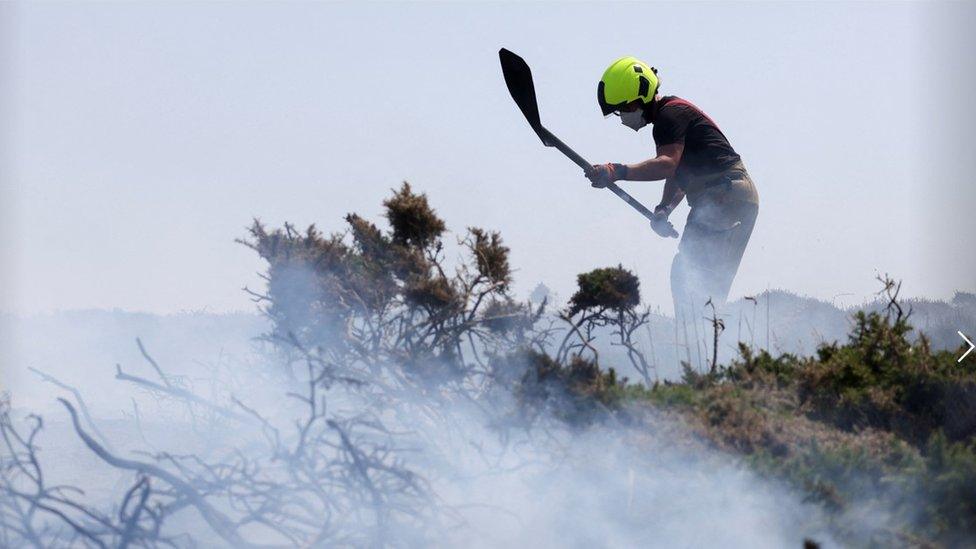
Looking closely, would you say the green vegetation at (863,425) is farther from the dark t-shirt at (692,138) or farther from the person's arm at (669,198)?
the person's arm at (669,198)

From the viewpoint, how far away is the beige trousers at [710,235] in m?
8.91

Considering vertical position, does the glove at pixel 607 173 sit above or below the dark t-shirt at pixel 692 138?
below

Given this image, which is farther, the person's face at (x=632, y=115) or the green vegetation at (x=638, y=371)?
the person's face at (x=632, y=115)

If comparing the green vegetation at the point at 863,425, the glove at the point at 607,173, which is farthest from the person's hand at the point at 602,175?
the green vegetation at the point at 863,425

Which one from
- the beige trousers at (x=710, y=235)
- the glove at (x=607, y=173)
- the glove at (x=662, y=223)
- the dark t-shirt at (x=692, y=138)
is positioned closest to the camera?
the glove at (x=607, y=173)

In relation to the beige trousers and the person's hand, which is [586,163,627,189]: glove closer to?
the person's hand

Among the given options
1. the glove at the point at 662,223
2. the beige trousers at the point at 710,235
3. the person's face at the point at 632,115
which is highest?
the person's face at the point at 632,115

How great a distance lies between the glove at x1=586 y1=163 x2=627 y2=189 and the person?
0.02 m

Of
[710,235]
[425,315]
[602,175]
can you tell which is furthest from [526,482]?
[710,235]

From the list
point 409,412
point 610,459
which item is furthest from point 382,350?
point 610,459

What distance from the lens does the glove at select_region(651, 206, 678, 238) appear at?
30.6 ft

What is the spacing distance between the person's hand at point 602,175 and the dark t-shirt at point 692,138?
528mm

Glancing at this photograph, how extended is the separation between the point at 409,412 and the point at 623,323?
1.95m

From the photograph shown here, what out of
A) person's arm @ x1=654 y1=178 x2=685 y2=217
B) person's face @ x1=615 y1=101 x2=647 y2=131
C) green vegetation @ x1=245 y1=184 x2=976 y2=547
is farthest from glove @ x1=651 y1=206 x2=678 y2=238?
green vegetation @ x1=245 y1=184 x2=976 y2=547
